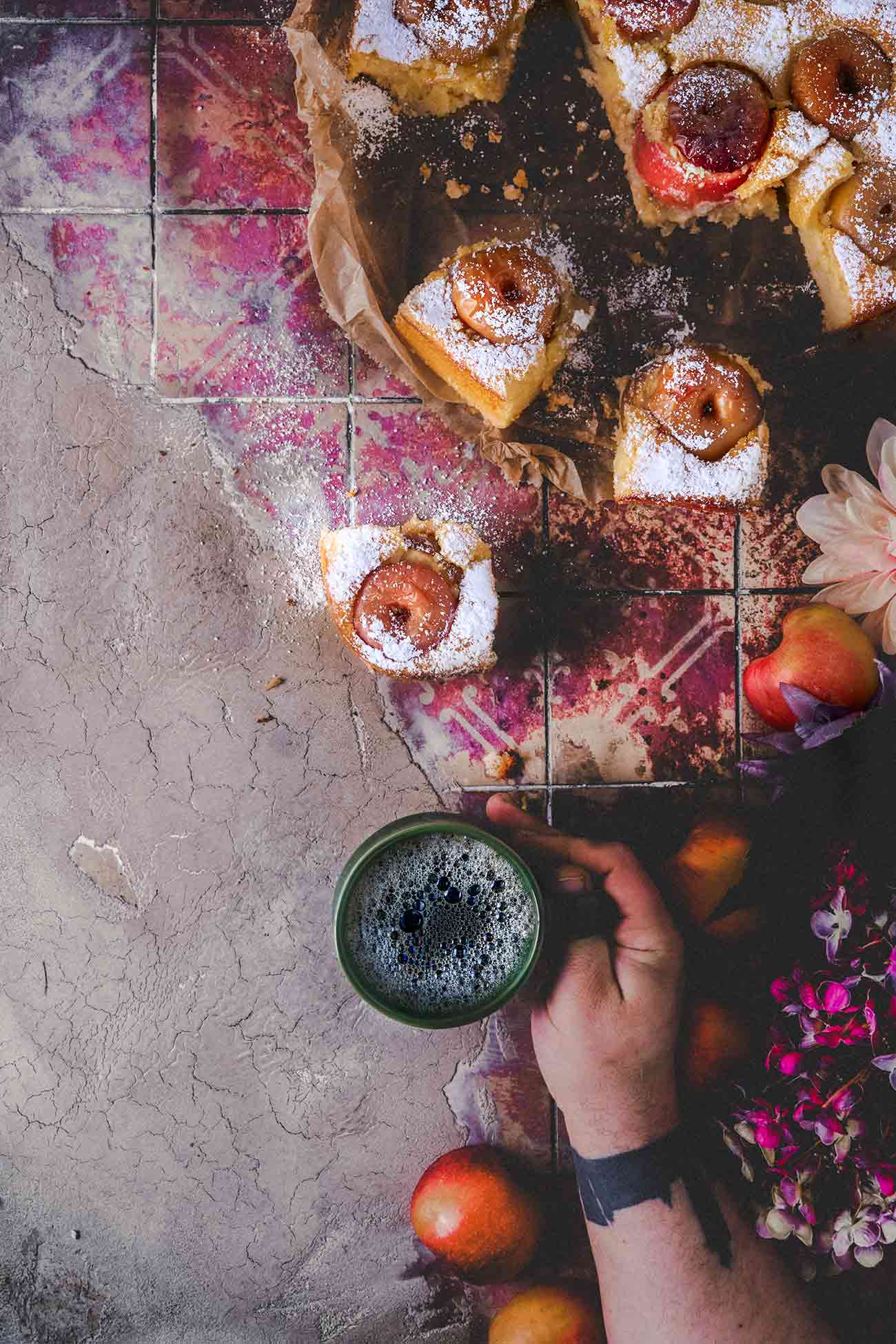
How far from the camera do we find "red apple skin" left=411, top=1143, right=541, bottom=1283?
5.26 feet

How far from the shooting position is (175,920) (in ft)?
5.50

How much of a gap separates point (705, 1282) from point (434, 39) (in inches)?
83.2

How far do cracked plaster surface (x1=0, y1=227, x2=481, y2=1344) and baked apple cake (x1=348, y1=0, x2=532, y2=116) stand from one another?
66 cm

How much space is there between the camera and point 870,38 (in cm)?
156

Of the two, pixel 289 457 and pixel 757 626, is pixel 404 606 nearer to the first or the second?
pixel 289 457

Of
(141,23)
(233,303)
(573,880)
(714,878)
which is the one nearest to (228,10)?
(141,23)

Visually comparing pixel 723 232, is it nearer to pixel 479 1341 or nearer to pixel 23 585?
pixel 23 585

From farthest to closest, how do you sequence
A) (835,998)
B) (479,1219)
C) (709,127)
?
1. (479,1219)
2. (709,127)
3. (835,998)

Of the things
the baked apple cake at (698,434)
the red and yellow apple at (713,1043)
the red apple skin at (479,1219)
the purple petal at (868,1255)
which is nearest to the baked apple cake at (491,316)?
the baked apple cake at (698,434)

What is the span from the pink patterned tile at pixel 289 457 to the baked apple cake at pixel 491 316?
0.24 m

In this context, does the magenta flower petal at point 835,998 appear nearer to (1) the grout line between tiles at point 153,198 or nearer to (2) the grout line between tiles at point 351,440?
(2) the grout line between tiles at point 351,440

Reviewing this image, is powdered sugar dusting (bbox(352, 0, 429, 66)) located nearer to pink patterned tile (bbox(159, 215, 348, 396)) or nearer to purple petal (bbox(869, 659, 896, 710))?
pink patterned tile (bbox(159, 215, 348, 396))

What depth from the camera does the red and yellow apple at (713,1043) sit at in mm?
1584

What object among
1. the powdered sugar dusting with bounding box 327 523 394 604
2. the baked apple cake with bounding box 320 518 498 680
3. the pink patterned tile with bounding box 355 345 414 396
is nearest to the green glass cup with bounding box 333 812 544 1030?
the baked apple cake with bounding box 320 518 498 680
